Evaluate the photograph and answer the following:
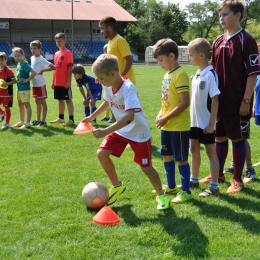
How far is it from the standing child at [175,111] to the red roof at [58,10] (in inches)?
1950

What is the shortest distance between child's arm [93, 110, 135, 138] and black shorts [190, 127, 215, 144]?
3.80ft

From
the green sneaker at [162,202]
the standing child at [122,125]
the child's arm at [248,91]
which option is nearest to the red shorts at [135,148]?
the standing child at [122,125]

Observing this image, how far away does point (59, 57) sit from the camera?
938 centimetres

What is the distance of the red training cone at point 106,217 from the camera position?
391cm

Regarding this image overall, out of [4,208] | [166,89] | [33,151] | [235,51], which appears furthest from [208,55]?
[33,151]

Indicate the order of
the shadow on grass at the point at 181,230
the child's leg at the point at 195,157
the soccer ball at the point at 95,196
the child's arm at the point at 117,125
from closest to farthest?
the shadow on grass at the point at 181,230, the child's arm at the point at 117,125, the soccer ball at the point at 95,196, the child's leg at the point at 195,157

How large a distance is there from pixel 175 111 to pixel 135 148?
595mm

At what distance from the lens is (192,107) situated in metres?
4.72

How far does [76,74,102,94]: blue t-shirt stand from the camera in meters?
9.48

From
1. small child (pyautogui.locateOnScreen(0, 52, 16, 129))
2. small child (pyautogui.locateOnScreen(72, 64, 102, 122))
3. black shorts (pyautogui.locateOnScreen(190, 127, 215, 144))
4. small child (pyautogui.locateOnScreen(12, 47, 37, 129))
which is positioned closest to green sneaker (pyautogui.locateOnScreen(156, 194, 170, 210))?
black shorts (pyautogui.locateOnScreen(190, 127, 215, 144))

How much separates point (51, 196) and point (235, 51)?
2778 millimetres

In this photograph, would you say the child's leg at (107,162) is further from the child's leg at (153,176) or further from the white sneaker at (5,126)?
the white sneaker at (5,126)

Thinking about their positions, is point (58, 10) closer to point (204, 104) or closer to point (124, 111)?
point (204, 104)

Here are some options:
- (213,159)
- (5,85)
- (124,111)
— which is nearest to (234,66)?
(213,159)
